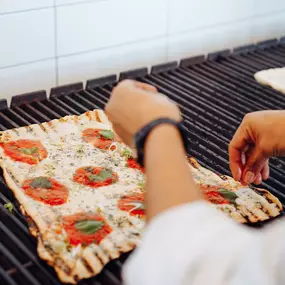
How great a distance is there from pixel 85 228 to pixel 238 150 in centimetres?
45

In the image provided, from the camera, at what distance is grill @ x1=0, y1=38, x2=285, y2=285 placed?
1377mm

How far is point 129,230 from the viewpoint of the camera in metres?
1.49

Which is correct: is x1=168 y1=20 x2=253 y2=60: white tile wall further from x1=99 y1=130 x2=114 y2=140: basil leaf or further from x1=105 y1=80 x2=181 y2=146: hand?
x1=105 y1=80 x2=181 y2=146: hand

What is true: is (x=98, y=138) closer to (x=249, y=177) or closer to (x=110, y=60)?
(x=249, y=177)

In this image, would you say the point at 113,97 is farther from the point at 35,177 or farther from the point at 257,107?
the point at 257,107

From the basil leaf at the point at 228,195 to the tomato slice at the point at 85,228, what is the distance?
359mm

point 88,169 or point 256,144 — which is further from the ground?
point 256,144

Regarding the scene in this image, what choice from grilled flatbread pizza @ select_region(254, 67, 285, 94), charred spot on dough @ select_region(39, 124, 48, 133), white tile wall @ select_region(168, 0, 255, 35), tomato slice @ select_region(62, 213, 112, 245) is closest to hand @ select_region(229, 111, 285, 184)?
tomato slice @ select_region(62, 213, 112, 245)

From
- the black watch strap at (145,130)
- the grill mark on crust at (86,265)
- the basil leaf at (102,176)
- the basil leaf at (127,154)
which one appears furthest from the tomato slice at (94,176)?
the black watch strap at (145,130)

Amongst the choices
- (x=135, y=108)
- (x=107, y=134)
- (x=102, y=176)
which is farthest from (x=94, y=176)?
(x=135, y=108)

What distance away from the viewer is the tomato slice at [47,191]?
157cm

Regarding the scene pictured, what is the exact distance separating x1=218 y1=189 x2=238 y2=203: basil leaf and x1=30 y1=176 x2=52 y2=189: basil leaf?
48 centimetres

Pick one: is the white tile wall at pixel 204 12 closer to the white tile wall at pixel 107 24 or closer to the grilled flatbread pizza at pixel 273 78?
the white tile wall at pixel 107 24

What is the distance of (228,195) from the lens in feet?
5.43
